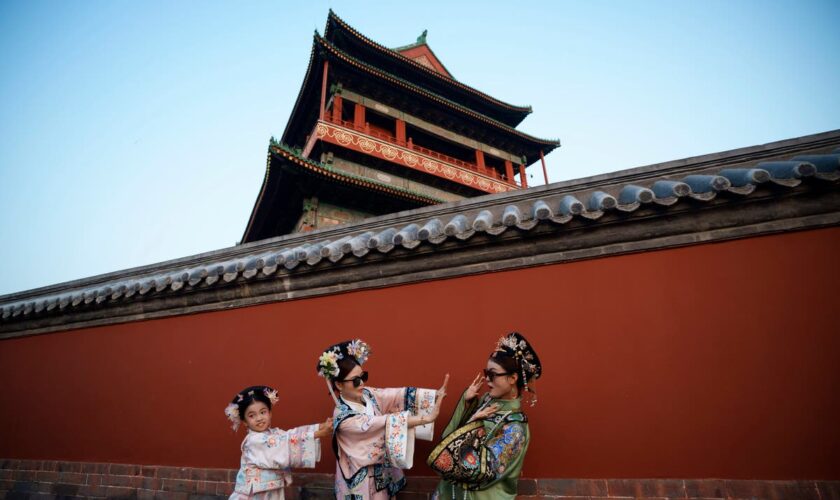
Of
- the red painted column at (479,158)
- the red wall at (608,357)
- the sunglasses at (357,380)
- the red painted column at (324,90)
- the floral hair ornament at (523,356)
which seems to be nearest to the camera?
the floral hair ornament at (523,356)

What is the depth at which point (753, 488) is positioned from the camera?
2.74 meters

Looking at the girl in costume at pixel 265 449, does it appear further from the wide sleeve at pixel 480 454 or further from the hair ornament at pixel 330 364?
the wide sleeve at pixel 480 454

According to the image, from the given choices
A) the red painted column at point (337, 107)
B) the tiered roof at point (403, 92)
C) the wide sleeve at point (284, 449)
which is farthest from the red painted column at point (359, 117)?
the wide sleeve at point (284, 449)

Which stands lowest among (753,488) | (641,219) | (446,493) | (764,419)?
(753,488)

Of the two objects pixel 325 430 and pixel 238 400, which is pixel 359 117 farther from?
pixel 325 430

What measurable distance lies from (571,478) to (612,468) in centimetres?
31

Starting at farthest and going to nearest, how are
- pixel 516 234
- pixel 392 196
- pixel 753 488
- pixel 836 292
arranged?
1. pixel 392 196
2. pixel 516 234
3. pixel 836 292
4. pixel 753 488

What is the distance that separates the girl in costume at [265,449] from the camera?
9.25ft

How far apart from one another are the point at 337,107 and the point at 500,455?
13.0m

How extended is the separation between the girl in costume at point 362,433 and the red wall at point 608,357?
73 centimetres

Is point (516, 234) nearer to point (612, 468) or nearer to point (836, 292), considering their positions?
point (612, 468)

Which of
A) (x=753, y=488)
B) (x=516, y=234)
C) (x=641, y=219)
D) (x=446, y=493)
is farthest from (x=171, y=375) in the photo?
(x=753, y=488)

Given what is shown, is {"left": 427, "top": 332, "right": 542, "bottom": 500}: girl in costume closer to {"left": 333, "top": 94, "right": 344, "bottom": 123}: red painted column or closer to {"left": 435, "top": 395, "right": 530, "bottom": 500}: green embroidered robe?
{"left": 435, "top": 395, "right": 530, "bottom": 500}: green embroidered robe

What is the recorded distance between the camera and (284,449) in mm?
2848
